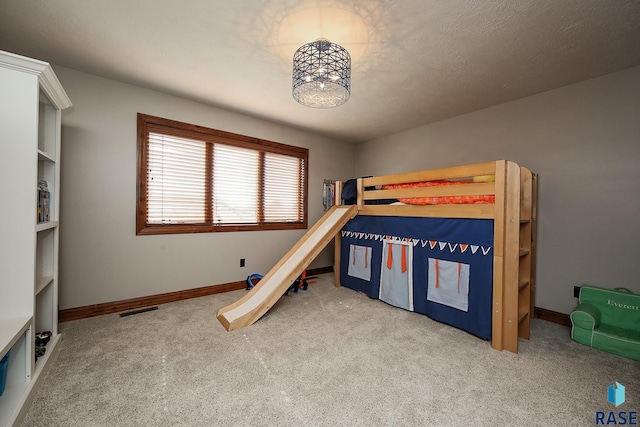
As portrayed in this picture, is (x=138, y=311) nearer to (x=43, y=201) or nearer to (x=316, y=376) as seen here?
(x=43, y=201)

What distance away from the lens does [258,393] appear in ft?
4.98

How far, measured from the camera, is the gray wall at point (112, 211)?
8.14ft

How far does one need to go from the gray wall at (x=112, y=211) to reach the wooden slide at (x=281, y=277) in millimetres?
891

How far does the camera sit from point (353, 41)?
1939 millimetres

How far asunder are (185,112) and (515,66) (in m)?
3.45

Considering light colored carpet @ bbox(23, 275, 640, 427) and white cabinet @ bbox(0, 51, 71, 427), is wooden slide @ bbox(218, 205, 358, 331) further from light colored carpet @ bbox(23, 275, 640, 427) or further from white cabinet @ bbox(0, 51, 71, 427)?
white cabinet @ bbox(0, 51, 71, 427)

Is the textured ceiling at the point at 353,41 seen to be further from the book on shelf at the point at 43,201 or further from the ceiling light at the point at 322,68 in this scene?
the book on shelf at the point at 43,201

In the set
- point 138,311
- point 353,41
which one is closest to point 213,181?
point 138,311

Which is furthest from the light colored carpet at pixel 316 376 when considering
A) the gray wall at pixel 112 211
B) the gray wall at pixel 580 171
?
the gray wall at pixel 580 171

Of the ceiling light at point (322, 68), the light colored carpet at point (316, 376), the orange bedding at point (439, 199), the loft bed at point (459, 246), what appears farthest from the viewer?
the orange bedding at point (439, 199)

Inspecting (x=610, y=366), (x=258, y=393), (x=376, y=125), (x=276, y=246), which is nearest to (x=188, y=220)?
(x=276, y=246)

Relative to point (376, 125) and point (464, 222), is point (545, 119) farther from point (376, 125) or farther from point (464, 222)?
point (376, 125)

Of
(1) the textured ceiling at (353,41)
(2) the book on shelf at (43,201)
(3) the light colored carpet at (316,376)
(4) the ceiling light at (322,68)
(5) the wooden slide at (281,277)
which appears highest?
(1) the textured ceiling at (353,41)

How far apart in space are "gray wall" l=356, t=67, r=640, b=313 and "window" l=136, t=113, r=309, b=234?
2.79m
